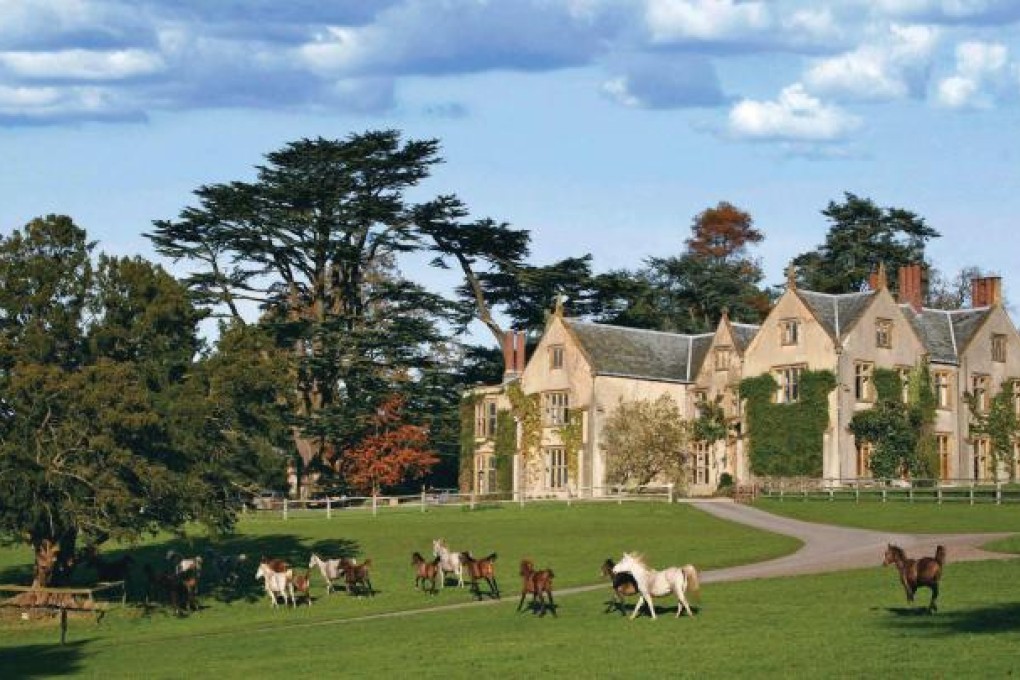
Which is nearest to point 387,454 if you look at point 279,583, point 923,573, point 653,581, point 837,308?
point 837,308

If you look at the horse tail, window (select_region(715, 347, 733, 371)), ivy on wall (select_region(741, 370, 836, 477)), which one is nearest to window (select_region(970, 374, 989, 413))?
ivy on wall (select_region(741, 370, 836, 477))

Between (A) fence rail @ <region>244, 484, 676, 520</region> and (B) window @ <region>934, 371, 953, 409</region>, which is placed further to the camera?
(B) window @ <region>934, 371, 953, 409</region>

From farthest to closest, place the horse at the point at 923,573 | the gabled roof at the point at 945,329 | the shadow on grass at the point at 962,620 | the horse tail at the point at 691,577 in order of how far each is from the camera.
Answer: the gabled roof at the point at 945,329 < the horse tail at the point at 691,577 < the horse at the point at 923,573 < the shadow on grass at the point at 962,620

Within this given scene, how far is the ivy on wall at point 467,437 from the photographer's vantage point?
91562mm

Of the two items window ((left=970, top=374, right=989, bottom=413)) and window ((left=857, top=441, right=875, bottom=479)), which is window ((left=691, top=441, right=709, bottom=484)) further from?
window ((left=970, top=374, right=989, bottom=413))

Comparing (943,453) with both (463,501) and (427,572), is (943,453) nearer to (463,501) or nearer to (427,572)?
(463,501)

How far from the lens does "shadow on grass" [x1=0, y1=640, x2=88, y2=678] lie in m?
35.4

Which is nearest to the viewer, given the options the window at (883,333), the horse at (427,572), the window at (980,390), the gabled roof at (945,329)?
the horse at (427,572)

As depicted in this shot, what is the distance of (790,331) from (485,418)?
17.5 meters

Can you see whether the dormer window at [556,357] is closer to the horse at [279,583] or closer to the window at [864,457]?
the window at [864,457]

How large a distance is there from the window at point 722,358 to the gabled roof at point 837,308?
5.32 meters

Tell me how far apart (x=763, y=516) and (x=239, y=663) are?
36097mm

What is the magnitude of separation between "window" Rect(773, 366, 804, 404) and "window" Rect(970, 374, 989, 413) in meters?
9.95

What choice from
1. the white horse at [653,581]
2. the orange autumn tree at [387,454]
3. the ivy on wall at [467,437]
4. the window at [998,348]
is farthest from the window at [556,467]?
the white horse at [653,581]
